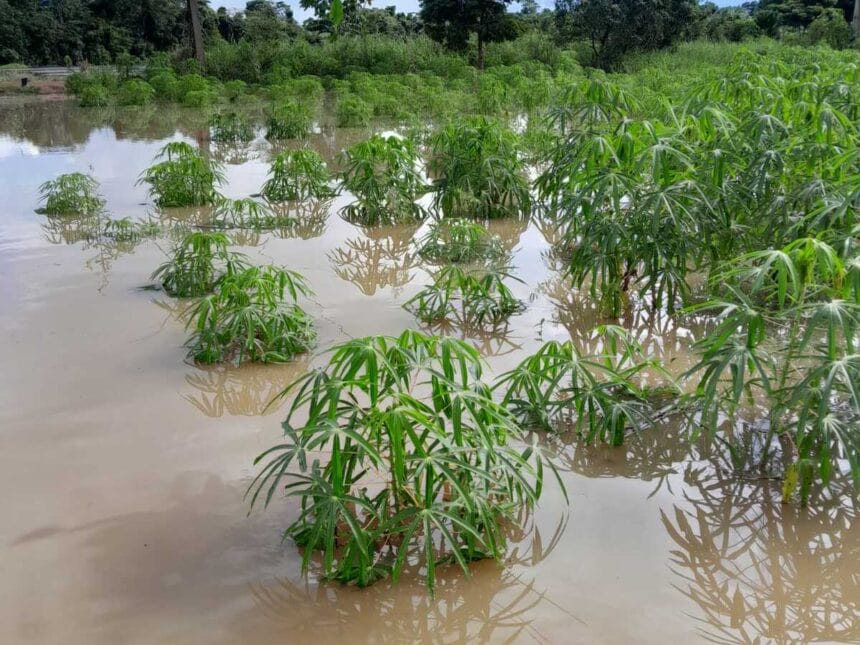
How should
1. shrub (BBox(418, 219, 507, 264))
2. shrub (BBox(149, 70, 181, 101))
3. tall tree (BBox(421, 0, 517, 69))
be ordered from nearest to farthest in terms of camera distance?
shrub (BBox(418, 219, 507, 264)) → shrub (BBox(149, 70, 181, 101)) → tall tree (BBox(421, 0, 517, 69))

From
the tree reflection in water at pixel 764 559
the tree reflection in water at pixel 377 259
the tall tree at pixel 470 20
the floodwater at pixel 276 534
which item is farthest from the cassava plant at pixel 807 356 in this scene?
the tall tree at pixel 470 20

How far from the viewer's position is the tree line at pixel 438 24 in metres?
22.3

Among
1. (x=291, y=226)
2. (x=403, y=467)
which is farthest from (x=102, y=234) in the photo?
(x=403, y=467)

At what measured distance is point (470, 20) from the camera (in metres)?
22.5

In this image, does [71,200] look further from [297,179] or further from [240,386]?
[240,386]

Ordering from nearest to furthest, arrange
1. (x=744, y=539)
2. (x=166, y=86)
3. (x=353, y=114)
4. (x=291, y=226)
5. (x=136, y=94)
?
(x=744, y=539) → (x=291, y=226) → (x=353, y=114) → (x=136, y=94) → (x=166, y=86)

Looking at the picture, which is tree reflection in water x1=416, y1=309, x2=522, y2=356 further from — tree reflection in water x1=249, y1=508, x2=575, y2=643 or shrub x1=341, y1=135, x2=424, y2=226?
shrub x1=341, y1=135, x2=424, y2=226

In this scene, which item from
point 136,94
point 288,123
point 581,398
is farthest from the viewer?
point 136,94

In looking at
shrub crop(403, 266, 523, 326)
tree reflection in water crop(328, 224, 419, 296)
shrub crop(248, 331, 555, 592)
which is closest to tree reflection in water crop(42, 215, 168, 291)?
tree reflection in water crop(328, 224, 419, 296)

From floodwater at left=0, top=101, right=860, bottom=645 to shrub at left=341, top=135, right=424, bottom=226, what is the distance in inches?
96.5

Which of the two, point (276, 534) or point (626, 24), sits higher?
point (626, 24)

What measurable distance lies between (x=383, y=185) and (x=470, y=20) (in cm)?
1694

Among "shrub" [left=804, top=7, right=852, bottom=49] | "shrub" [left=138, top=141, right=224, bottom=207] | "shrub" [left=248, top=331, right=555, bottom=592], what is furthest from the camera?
"shrub" [left=804, top=7, right=852, bottom=49]

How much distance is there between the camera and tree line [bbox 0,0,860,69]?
22328 mm
